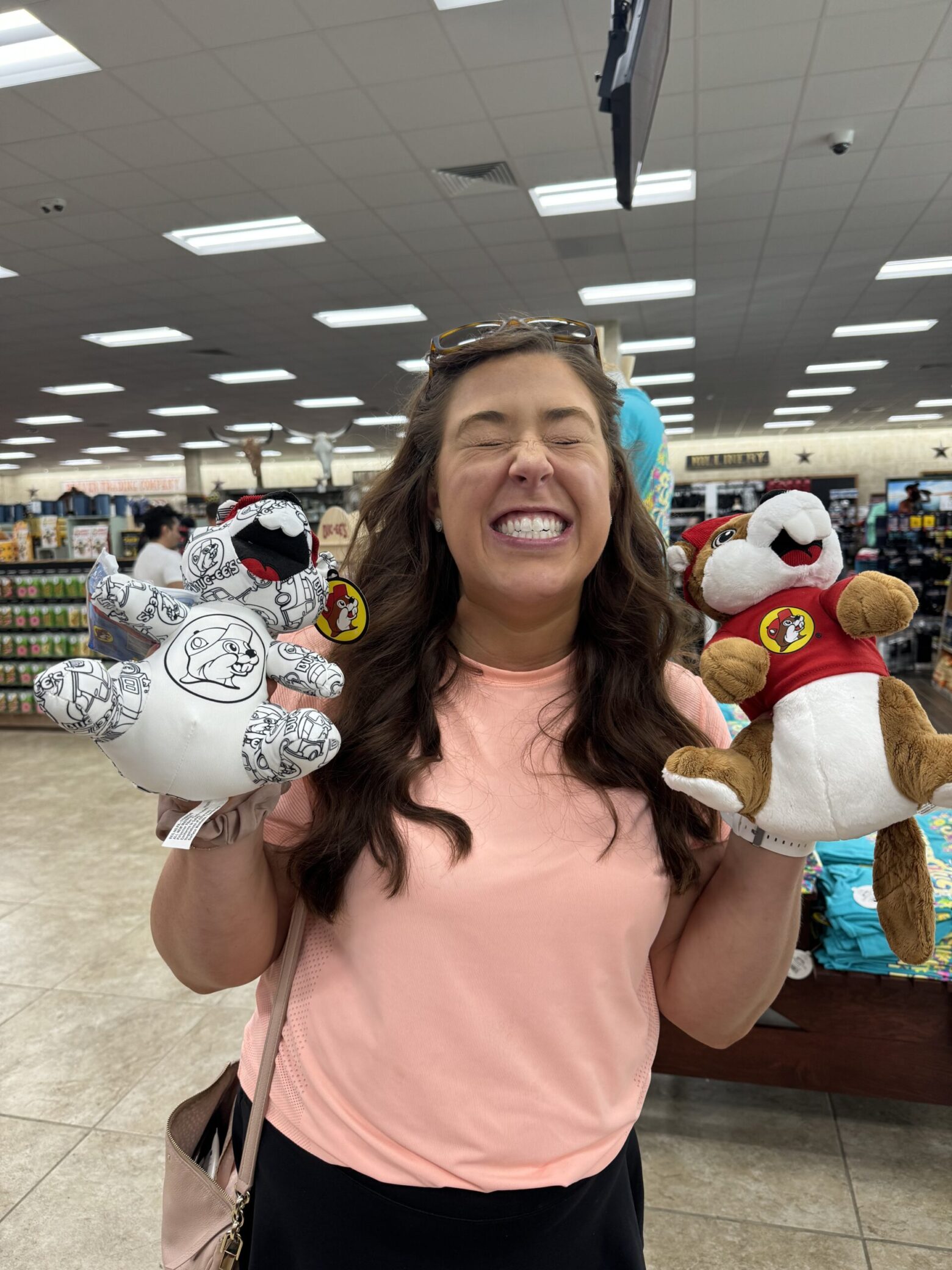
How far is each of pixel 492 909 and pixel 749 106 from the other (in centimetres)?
511

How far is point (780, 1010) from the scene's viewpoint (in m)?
1.98

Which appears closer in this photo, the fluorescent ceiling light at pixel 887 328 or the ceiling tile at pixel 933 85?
the ceiling tile at pixel 933 85

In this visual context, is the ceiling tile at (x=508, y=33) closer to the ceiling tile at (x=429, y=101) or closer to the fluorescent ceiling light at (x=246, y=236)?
the ceiling tile at (x=429, y=101)

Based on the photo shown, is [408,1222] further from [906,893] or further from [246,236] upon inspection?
[246,236]

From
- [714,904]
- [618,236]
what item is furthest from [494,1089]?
[618,236]

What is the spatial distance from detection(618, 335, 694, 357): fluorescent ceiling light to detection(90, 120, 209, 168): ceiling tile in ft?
18.0

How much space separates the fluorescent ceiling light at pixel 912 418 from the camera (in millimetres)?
16094

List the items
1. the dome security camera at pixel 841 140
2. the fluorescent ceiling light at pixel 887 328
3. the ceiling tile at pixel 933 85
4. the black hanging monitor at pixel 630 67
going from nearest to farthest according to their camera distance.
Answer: the black hanging monitor at pixel 630 67
the ceiling tile at pixel 933 85
the dome security camera at pixel 841 140
the fluorescent ceiling light at pixel 887 328

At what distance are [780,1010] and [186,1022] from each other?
Answer: 1.86 metres

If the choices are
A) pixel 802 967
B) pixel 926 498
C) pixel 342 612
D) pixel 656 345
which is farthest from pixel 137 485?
pixel 342 612

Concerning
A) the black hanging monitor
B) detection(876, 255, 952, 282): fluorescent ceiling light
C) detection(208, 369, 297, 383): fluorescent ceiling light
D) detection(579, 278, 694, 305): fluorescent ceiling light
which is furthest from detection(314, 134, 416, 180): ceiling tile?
detection(208, 369, 297, 383): fluorescent ceiling light

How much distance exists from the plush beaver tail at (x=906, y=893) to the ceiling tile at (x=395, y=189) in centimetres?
551

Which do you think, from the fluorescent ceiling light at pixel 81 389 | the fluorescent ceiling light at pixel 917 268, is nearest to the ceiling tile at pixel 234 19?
the fluorescent ceiling light at pixel 917 268

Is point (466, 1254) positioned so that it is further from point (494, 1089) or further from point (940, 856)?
point (940, 856)
